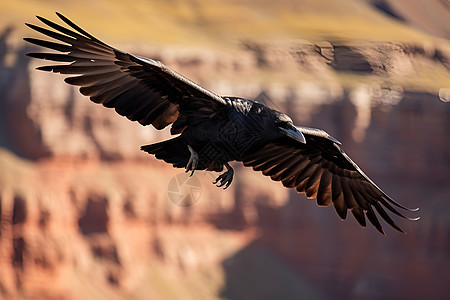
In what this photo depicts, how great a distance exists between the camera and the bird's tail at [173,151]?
968 centimetres

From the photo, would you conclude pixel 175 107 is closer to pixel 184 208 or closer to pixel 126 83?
pixel 126 83

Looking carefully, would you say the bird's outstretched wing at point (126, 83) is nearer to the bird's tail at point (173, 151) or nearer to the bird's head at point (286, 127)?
the bird's tail at point (173, 151)

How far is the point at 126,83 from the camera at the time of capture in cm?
969

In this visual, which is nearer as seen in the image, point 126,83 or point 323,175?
point 126,83

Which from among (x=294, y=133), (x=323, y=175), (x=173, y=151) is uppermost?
(x=294, y=133)

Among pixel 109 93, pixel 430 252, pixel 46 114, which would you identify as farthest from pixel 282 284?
pixel 109 93

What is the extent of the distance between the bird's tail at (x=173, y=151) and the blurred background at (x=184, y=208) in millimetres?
31273

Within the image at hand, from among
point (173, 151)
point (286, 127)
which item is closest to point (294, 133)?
point (286, 127)

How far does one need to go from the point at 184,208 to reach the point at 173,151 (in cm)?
4170

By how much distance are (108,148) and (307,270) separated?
13109 millimetres

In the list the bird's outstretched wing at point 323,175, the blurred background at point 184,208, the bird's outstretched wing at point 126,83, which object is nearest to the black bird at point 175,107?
the bird's outstretched wing at point 126,83

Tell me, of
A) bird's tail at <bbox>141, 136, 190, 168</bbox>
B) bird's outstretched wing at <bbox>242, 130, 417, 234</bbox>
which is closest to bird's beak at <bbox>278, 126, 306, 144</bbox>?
bird's tail at <bbox>141, 136, 190, 168</bbox>

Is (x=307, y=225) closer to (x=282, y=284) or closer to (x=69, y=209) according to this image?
(x=282, y=284)

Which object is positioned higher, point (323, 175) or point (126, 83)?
point (126, 83)
